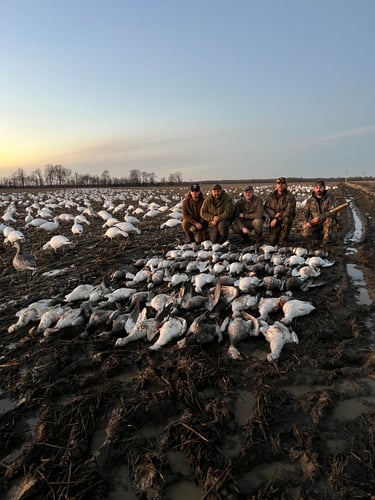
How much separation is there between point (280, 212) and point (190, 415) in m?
6.14

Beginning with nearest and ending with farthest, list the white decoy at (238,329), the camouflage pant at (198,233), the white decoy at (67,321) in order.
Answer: the white decoy at (238,329) → the white decoy at (67,321) → the camouflage pant at (198,233)

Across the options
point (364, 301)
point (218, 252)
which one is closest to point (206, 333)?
point (364, 301)

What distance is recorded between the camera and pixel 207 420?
8.57 ft

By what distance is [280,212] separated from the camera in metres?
→ 8.01

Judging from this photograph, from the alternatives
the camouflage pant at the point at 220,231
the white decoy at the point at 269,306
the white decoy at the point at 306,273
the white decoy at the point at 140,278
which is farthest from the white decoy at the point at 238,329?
the camouflage pant at the point at 220,231

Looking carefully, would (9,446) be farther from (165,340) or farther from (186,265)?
(186,265)

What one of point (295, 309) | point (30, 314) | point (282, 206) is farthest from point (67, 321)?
point (282, 206)

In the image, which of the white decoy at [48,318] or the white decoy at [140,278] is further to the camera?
the white decoy at [140,278]

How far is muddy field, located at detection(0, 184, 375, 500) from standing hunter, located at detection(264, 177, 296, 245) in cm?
369

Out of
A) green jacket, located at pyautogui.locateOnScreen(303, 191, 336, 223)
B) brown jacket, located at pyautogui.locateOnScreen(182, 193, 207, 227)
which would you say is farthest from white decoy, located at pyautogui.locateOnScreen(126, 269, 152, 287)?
green jacket, located at pyautogui.locateOnScreen(303, 191, 336, 223)

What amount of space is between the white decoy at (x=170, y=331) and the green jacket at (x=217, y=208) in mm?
4409

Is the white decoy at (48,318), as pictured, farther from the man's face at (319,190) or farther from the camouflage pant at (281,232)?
the man's face at (319,190)

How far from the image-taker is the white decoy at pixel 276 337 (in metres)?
3.36

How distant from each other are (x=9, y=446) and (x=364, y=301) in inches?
171
